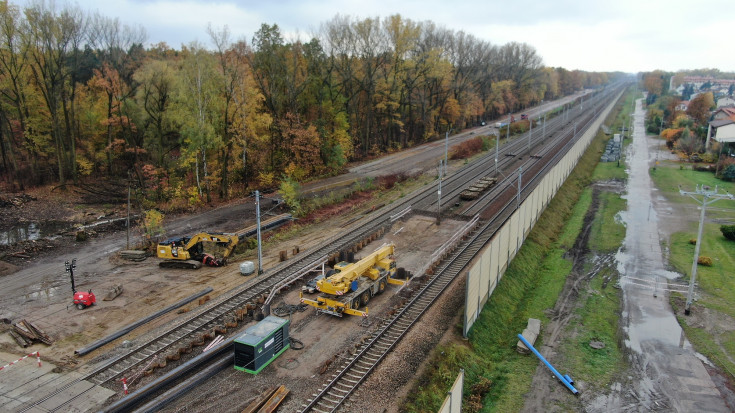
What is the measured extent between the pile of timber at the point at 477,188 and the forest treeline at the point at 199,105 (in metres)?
18.0

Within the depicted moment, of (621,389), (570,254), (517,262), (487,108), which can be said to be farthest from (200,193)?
(487,108)

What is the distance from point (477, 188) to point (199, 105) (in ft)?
96.6

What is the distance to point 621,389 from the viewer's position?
18641 millimetres

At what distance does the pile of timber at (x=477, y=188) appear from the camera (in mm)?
45969

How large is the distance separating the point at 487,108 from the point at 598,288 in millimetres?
92531

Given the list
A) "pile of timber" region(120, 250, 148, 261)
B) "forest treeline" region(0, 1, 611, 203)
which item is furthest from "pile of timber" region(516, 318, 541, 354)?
"forest treeline" region(0, 1, 611, 203)

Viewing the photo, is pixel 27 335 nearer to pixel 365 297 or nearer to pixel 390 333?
pixel 365 297

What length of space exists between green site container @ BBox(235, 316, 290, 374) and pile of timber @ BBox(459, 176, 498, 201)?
30.2m

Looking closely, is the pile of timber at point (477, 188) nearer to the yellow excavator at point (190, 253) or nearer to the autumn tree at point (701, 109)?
the yellow excavator at point (190, 253)

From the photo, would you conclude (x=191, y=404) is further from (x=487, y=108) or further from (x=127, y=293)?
(x=487, y=108)

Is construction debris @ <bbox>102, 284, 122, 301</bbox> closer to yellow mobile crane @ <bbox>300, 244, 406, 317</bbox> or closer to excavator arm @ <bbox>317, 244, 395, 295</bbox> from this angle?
yellow mobile crane @ <bbox>300, 244, 406, 317</bbox>

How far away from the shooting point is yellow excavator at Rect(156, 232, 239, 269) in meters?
30.8

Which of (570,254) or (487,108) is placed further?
(487,108)

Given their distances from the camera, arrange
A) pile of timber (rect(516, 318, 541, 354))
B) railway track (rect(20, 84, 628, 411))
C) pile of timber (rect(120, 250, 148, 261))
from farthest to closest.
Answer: pile of timber (rect(120, 250, 148, 261)), pile of timber (rect(516, 318, 541, 354)), railway track (rect(20, 84, 628, 411))
